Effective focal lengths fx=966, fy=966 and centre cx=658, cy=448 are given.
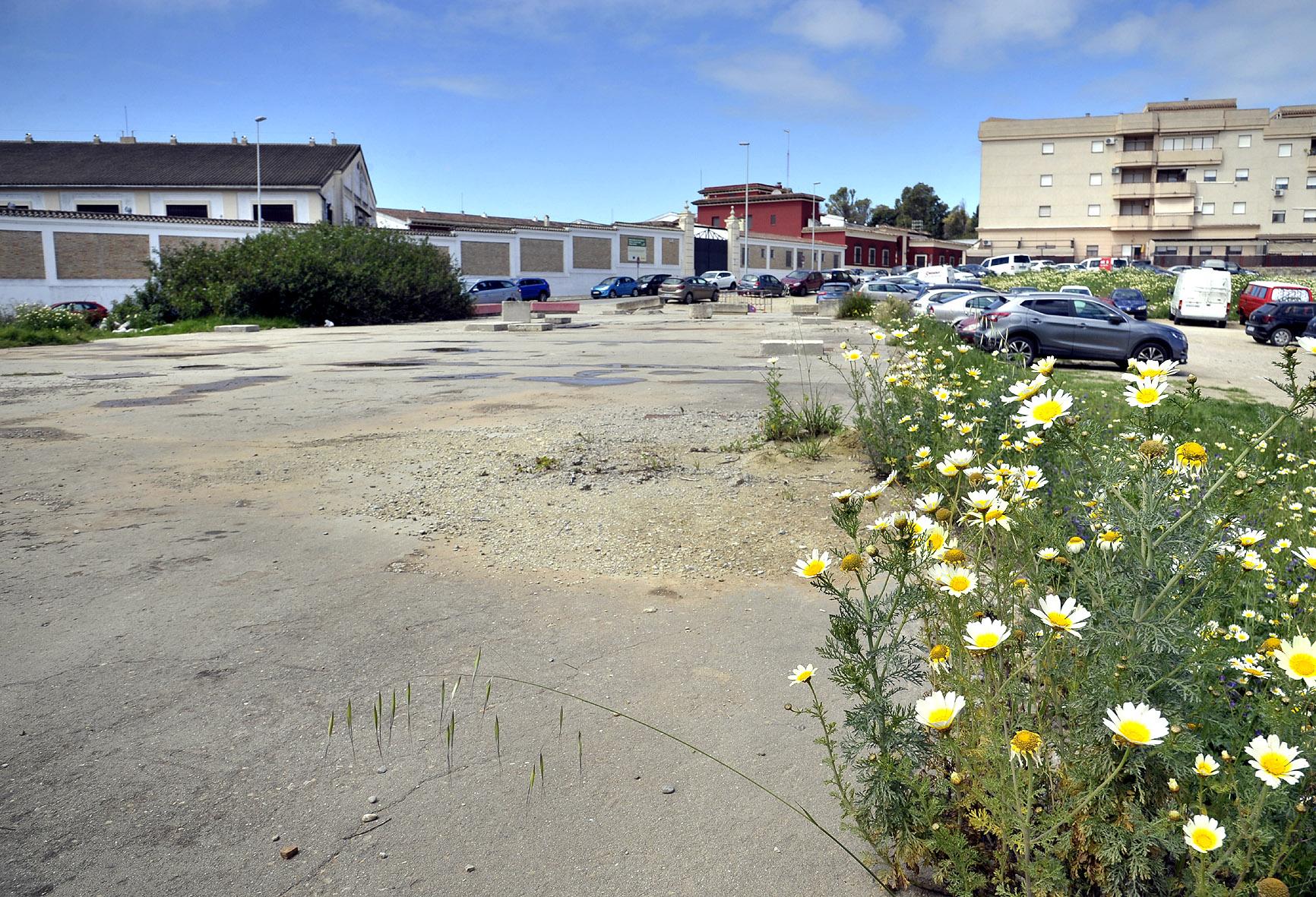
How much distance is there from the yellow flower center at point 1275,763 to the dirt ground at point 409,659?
50.5 inches

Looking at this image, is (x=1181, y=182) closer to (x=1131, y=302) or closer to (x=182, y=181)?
(x=1131, y=302)

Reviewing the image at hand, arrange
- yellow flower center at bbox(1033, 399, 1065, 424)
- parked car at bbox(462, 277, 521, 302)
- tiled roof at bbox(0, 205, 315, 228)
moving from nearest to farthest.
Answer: yellow flower center at bbox(1033, 399, 1065, 424) → tiled roof at bbox(0, 205, 315, 228) → parked car at bbox(462, 277, 521, 302)

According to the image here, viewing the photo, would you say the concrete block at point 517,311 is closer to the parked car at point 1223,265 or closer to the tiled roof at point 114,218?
the tiled roof at point 114,218

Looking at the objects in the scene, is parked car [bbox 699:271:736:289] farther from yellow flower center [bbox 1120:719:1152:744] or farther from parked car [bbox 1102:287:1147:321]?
yellow flower center [bbox 1120:719:1152:744]

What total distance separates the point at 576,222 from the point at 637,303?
19812 millimetres

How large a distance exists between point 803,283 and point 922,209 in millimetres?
63273

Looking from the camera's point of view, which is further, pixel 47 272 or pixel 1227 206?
pixel 1227 206

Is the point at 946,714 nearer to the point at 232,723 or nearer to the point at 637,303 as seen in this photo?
the point at 232,723

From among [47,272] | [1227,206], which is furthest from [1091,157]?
[47,272]

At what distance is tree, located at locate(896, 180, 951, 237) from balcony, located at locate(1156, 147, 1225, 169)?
131 feet

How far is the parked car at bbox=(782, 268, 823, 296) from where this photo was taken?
60.9m

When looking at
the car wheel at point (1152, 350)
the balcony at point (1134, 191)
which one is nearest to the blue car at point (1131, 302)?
the car wheel at point (1152, 350)

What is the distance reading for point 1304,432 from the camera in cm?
898

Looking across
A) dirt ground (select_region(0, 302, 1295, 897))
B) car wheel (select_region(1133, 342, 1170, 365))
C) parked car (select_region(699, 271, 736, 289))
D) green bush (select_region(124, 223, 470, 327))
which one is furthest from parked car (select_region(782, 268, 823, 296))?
dirt ground (select_region(0, 302, 1295, 897))
